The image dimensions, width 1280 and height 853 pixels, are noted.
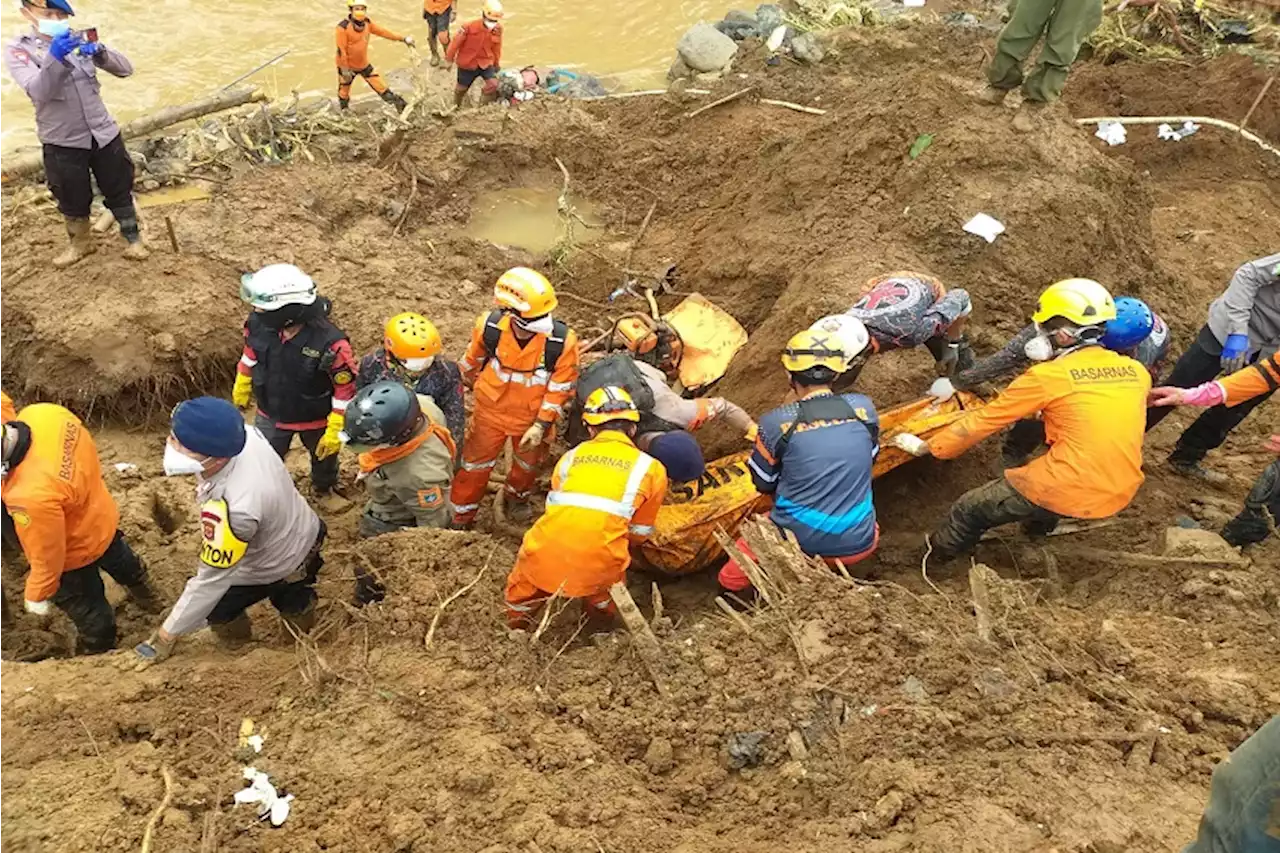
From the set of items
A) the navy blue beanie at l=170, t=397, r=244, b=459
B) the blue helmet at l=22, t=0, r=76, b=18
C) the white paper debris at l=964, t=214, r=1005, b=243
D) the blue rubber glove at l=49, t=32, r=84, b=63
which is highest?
the blue helmet at l=22, t=0, r=76, b=18

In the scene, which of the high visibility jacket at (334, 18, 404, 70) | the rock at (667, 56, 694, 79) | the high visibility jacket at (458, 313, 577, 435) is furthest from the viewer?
the rock at (667, 56, 694, 79)

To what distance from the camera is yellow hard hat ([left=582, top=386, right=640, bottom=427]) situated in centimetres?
421

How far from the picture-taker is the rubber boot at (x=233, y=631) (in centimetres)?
468

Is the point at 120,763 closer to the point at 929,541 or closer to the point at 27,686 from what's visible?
the point at 27,686

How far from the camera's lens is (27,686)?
12.8 feet

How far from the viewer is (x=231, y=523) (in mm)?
3916

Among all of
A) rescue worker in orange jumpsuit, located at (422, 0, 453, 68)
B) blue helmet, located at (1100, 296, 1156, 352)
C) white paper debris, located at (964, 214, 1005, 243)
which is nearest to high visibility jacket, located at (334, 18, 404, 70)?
rescue worker in orange jumpsuit, located at (422, 0, 453, 68)

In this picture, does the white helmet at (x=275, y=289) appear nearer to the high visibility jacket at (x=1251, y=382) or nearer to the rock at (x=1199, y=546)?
the rock at (x=1199, y=546)

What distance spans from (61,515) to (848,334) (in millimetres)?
3828

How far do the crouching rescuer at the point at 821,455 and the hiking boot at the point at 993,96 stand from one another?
11.9ft

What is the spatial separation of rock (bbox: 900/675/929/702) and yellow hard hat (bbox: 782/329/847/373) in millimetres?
1565

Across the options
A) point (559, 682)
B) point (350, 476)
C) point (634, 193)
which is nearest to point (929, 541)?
point (559, 682)

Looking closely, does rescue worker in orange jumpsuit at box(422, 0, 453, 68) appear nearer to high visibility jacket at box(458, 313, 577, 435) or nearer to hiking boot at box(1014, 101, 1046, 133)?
hiking boot at box(1014, 101, 1046, 133)

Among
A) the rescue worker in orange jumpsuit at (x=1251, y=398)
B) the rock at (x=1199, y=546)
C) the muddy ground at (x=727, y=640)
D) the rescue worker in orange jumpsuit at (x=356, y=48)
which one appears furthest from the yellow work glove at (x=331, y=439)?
the rescue worker in orange jumpsuit at (x=356, y=48)
